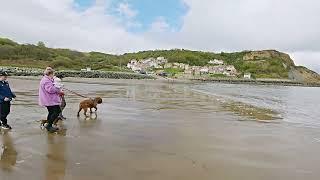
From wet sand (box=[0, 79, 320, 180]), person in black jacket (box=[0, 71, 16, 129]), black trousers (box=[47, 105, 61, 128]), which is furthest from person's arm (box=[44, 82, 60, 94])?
person in black jacket (box=[0, 71, 16, 129])

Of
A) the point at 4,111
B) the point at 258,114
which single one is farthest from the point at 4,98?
the point at 258,114

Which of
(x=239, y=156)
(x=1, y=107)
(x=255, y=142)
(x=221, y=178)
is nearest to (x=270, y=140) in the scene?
(x=255, y=142)

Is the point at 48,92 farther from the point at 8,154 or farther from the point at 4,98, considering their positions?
the point at 8,154

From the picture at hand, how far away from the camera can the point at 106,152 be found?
806cm

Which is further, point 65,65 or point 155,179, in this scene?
point 65,65

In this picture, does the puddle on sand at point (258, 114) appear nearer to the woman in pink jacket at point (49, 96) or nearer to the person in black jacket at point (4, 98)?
the woman in pink jacket at point (49, 96)

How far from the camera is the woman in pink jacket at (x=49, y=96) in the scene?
33.3 ft

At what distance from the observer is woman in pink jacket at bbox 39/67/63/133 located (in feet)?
33.3

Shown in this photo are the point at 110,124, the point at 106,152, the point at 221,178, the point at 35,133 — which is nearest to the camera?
the point at 221,178

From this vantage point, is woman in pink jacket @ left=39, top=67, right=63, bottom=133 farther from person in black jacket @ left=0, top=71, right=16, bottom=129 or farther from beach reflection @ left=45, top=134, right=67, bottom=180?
person in black jacket @ left=0, top=71, right=16, bottom=129

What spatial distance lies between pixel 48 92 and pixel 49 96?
132 mm

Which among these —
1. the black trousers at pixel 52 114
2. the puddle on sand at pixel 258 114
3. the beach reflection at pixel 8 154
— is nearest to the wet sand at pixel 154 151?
the beach reflection at pixel 8 154

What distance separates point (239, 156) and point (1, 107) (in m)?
6.47

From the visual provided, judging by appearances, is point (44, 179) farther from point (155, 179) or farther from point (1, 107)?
point (1, 107)
